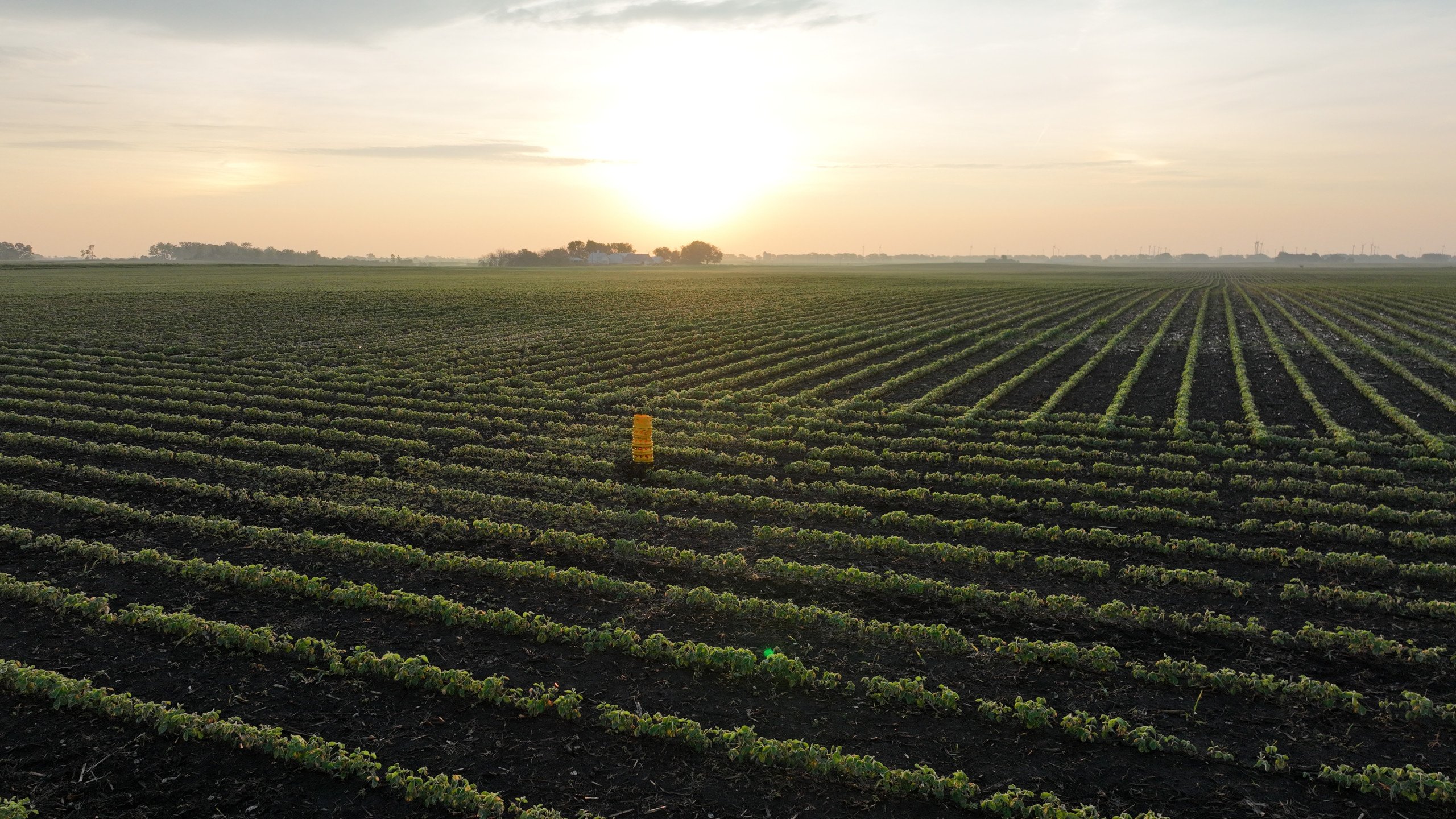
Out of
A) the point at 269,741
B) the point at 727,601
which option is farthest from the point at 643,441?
the point at 269,741

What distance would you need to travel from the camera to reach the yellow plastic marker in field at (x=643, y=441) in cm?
1426

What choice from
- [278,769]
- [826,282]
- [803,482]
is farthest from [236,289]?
[278,769]

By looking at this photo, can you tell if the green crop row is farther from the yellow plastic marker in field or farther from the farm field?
the yellow plastic marker in field

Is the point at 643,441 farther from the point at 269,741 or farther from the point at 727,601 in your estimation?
the point at 269,741

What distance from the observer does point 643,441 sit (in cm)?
1429

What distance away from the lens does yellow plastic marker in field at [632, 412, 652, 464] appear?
14.3 meters

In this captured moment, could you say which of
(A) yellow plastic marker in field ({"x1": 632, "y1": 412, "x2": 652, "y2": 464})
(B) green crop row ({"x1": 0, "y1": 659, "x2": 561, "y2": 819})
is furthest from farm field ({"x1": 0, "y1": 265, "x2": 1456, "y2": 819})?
(A) yellow plastic marker in field ({"x1": 632, "y1": 412, "x2": 652, "y2": 464})

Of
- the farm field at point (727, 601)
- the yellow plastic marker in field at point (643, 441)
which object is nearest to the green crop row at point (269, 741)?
the farm field at point (727, 601)

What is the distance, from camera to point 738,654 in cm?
816

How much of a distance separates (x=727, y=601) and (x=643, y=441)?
17.5 ft

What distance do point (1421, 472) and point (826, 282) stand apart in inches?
2971

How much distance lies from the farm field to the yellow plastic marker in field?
0.41m

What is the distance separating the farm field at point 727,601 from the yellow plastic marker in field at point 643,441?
0.41 meters

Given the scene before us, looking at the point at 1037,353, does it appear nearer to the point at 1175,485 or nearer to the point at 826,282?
the point at 1175,485
